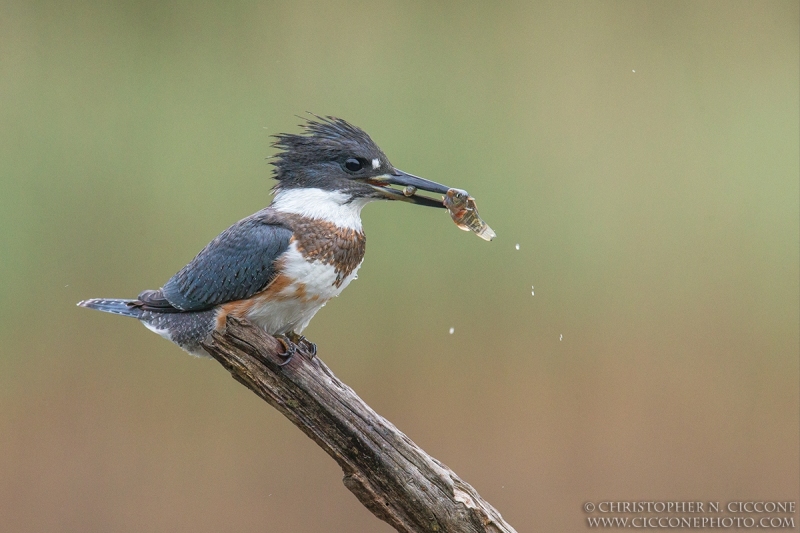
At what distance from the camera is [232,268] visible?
196cm

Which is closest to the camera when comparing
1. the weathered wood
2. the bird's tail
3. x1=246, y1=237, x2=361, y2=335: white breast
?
the weathered wood

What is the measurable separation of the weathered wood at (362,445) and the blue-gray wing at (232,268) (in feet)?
0.46

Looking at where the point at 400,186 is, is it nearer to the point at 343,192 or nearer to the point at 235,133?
the point at 343,192

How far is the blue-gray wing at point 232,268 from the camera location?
1.93 metres

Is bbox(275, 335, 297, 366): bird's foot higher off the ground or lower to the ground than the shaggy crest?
lower

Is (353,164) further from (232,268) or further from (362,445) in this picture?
(362,445)

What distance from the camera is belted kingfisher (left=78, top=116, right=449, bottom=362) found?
193cm

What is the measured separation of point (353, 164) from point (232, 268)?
1.30ft

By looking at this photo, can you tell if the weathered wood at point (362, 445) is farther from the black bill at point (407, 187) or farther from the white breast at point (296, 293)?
the black bill at point (407, 187)

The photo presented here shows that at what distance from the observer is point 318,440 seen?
5.96 ft

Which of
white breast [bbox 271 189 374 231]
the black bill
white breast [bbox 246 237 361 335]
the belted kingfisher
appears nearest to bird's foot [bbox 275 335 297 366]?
the belted kingfisher

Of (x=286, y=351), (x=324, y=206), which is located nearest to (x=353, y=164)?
(x=324, y=206)

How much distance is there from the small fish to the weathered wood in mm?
511

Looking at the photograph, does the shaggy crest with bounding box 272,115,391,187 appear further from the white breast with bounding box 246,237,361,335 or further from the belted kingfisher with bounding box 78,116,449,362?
the white breast with bounding box 246,237,361,335
